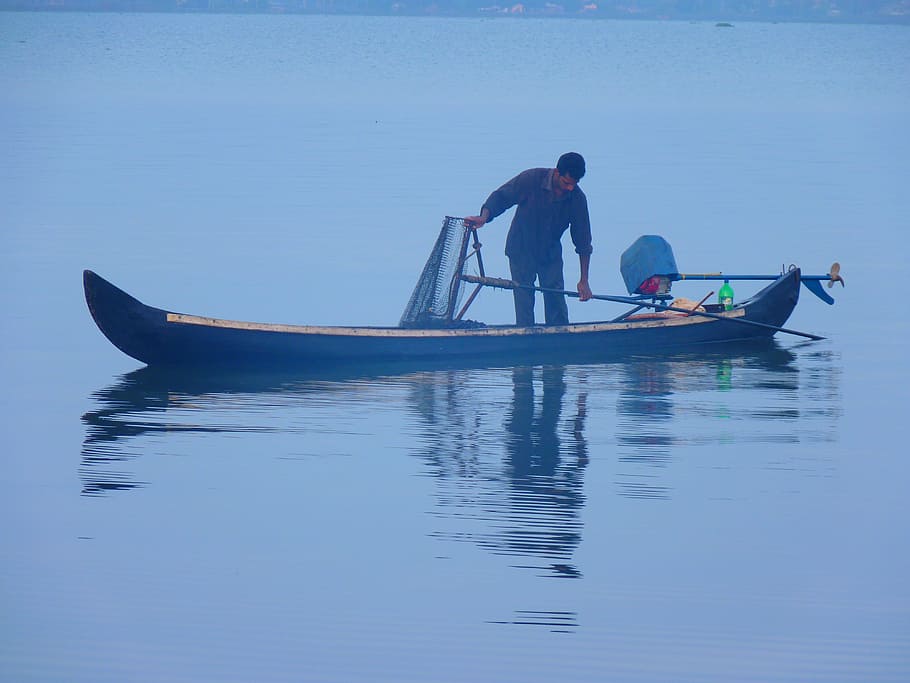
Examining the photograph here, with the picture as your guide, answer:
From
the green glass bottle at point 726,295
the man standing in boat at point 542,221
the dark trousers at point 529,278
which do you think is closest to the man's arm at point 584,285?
the man standing in boat at point 542,221

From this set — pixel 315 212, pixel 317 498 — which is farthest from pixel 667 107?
pixel 317 498

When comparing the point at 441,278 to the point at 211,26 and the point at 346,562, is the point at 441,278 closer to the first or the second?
the point at 346,562

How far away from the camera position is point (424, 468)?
370 inches

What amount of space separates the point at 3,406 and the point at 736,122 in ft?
94.1

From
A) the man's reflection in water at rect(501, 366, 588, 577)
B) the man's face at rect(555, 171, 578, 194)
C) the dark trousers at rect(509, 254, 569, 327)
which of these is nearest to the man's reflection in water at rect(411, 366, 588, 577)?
the man's reflection in water at rect(501, 366, 588, 577)

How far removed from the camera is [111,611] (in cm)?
723

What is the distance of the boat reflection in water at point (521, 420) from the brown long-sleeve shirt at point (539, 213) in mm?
892

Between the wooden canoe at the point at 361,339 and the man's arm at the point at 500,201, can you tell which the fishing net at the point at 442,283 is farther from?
the wooden canoe at the point at 361,339

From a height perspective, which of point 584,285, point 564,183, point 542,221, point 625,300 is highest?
point 564,183

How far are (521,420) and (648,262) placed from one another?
2.94m

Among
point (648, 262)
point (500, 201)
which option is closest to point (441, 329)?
point (500, 201)

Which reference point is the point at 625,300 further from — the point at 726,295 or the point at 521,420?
the point at 521,420

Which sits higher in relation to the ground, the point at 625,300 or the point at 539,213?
the point at 539,213

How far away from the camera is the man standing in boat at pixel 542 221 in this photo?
11.7 m
